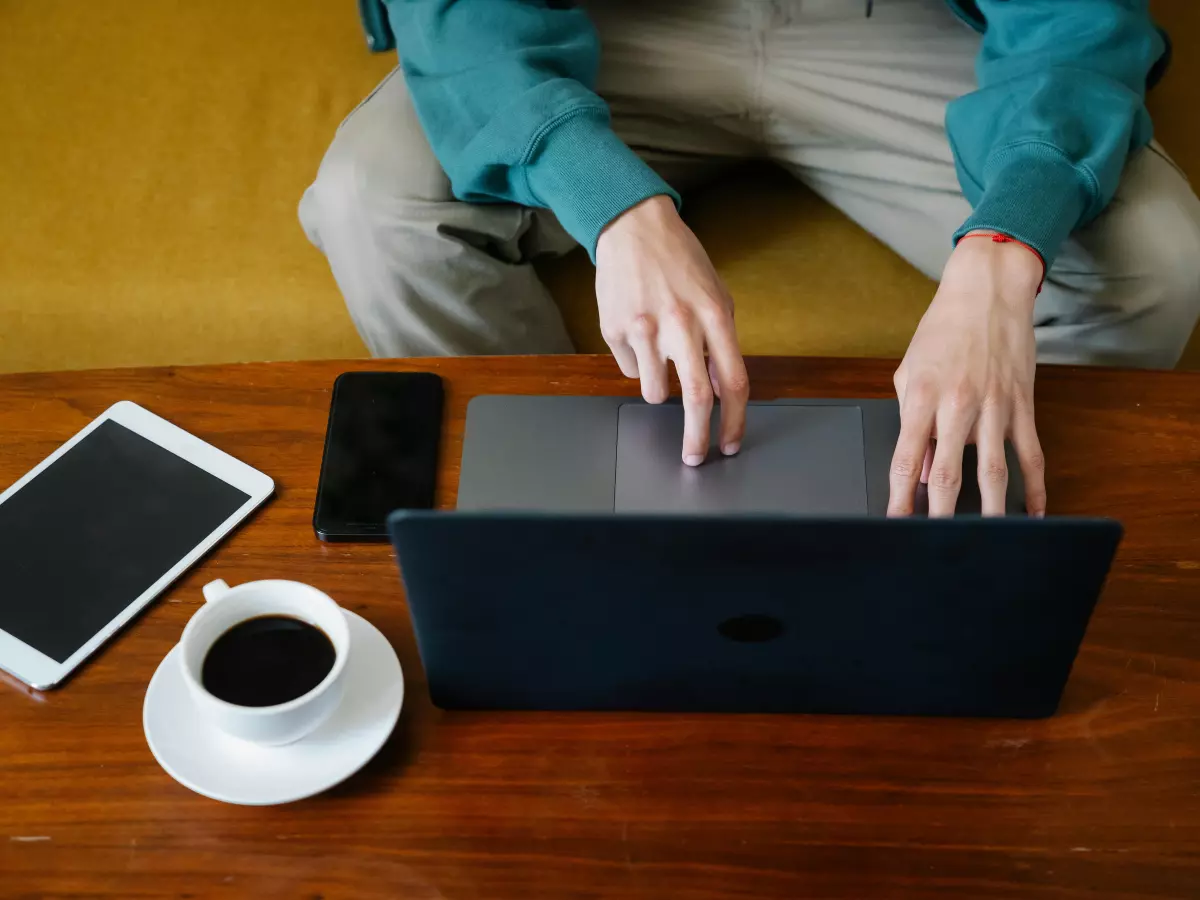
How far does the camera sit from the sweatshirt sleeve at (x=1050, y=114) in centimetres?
91

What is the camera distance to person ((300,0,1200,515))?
83 centimetres

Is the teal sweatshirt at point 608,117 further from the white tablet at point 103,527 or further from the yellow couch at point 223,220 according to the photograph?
the white tablet at point 103,527

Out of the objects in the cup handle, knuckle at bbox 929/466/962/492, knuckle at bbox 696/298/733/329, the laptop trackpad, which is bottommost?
the laptop trackpad

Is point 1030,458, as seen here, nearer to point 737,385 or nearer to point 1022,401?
point 1022,401

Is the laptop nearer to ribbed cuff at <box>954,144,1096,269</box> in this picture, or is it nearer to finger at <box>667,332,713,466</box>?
finger at <box>667,332,713,466</box>

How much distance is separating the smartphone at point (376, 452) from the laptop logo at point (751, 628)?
278 mm

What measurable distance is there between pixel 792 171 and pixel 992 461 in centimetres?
62

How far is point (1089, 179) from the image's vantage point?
0.95 metres

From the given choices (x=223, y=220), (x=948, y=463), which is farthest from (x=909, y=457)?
(x=223, y=220)

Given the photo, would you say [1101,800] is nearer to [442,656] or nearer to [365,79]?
[442,656]

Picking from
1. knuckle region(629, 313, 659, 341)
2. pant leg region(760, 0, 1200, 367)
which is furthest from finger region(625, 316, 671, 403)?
pant leg region(760, 0, 1200, 367)

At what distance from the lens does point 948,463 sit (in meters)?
0.75

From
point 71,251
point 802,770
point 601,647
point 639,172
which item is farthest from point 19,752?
point 71,251

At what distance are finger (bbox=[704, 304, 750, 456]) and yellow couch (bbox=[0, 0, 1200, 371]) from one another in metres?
0.37
